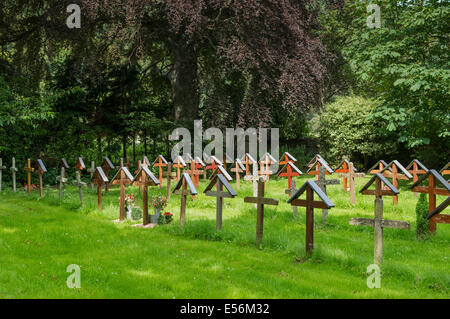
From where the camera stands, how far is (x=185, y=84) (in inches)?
699

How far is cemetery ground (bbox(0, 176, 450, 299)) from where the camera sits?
5102 mm

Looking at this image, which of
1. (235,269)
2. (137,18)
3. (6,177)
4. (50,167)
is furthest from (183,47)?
(235,269)

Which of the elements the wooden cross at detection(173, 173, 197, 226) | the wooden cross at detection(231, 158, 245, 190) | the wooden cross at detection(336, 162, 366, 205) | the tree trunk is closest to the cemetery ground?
the wooden cross at detection(173, 173, 197, 226)

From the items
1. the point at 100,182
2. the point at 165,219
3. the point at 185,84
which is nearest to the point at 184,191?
the point at 165,219

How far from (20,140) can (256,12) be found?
991 cm

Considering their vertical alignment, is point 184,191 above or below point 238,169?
below

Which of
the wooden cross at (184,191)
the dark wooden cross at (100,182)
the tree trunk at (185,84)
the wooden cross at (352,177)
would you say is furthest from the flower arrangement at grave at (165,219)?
the tree trunk at (185,84)

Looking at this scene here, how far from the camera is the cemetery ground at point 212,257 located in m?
5.10

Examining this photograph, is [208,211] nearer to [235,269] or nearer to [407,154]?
[235,269]

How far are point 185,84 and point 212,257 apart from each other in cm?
1228

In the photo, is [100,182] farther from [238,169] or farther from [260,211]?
[238,169]

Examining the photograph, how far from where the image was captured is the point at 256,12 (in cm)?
1428

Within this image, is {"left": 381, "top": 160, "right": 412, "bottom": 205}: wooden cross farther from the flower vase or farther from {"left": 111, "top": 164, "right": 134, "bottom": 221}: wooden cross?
{"left": 111, "top": 164, "right": 134, "bottom": 221}: wooden cross

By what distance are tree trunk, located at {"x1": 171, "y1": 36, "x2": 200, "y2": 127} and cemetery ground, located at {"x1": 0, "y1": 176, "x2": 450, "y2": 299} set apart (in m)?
8.17
